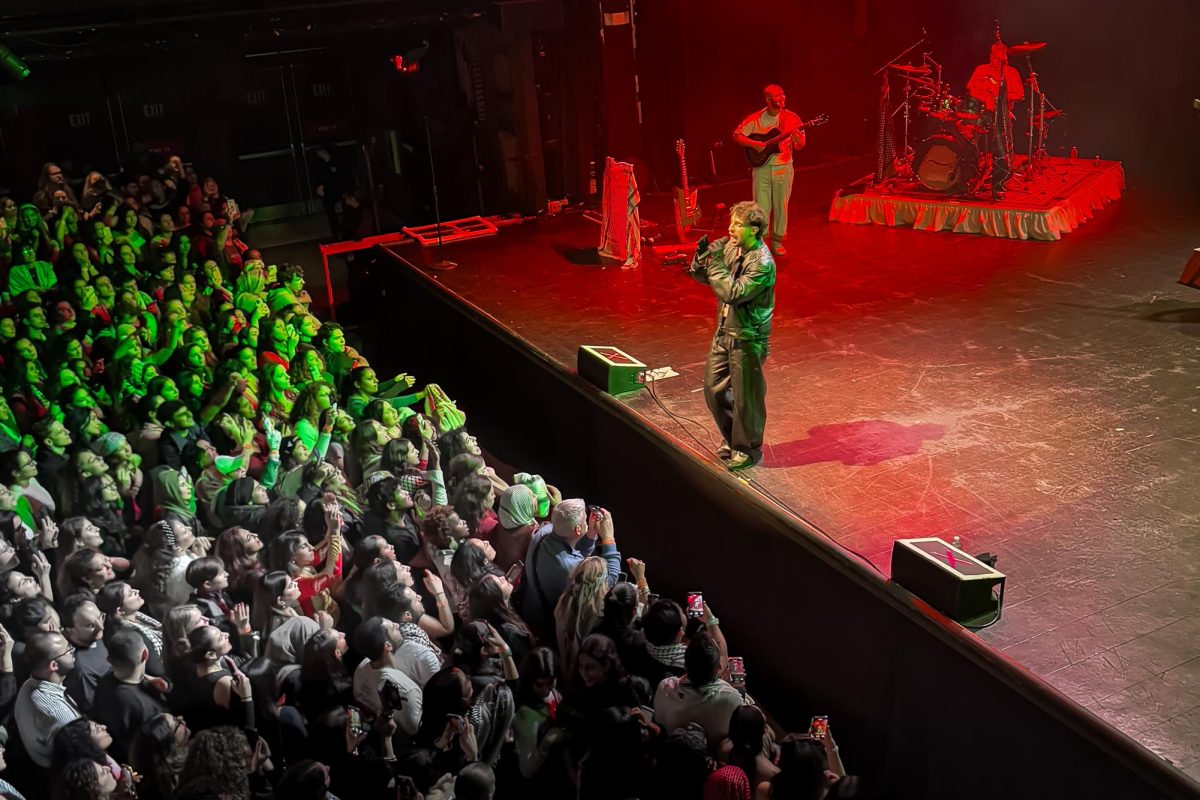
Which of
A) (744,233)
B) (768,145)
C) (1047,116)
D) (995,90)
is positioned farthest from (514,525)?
(1047,116)

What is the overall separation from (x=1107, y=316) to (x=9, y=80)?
9378 millimetres

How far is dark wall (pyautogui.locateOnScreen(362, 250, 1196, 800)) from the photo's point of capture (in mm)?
4523

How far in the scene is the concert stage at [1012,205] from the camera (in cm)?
1027

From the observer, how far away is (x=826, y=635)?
572 centimetres

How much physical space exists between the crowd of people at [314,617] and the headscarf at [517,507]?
1 cm

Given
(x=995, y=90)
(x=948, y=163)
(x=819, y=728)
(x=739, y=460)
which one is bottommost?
(x=819, y=728)

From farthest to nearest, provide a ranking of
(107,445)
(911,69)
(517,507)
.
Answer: (911,69) < (107,445) < (517,507)

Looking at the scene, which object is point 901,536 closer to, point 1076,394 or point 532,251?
point 1076,394

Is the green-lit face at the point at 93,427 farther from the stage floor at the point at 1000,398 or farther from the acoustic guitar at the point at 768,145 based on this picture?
the acoustic guitar at the point at 768,145

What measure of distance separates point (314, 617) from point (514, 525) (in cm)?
115

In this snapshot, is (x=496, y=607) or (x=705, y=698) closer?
(x=705, y=698)

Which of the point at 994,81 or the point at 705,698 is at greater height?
the point at 994,81

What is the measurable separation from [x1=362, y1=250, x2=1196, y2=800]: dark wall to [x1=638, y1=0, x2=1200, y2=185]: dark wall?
509 centimetres

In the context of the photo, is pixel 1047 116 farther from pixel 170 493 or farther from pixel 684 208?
pixel 170 493
